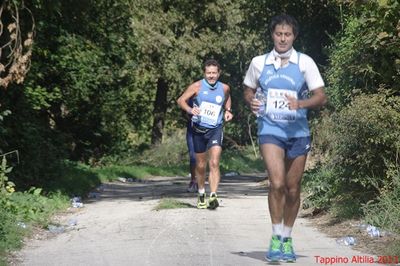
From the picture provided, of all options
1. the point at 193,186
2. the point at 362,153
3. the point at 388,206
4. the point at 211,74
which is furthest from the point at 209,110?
the point at 388,206

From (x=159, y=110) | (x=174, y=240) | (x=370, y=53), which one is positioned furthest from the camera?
(x=159, y=110)

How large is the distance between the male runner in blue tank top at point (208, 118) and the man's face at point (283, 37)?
186 inches

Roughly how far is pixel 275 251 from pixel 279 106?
1340mm

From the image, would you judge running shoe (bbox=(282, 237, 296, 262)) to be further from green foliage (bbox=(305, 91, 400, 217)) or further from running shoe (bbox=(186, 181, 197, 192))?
running shoe (bbox=(186, 181, 197, 192))

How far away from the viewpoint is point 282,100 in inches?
306

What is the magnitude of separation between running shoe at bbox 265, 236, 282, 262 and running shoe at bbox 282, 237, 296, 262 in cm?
4

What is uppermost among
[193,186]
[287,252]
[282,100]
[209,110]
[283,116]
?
[282,100]

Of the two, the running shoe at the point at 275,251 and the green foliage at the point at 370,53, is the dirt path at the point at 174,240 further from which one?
the green foliage at the point at 370,53

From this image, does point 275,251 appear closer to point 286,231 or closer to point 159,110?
point 286,231

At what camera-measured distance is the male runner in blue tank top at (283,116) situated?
25.5 feet

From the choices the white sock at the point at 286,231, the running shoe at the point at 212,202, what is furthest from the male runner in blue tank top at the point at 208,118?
the white sock at the point at 286,231

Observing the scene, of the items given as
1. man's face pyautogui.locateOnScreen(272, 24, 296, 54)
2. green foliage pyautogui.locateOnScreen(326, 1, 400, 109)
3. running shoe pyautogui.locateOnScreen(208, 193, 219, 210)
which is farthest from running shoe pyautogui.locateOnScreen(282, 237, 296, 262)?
running shoe pyautogui.locateOnScreen(208, 193, 219, 210)

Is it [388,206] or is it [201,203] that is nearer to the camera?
→ [388,206]

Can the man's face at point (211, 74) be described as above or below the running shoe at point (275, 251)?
above
